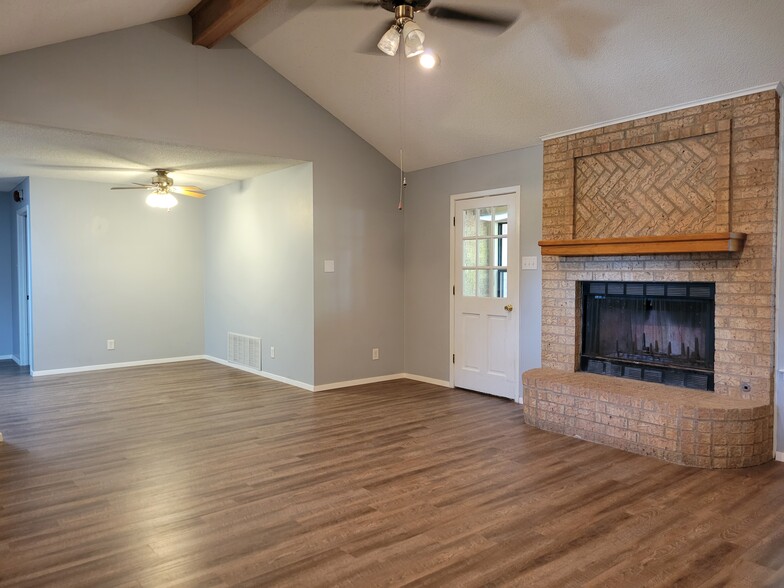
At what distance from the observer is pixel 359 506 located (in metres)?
2.98

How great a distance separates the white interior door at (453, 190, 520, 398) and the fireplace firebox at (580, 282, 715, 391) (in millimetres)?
790

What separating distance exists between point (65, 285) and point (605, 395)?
642 centimetres

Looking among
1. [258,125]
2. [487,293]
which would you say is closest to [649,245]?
[487,293]

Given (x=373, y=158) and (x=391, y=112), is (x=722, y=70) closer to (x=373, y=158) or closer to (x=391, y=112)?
(x=391, y=112)

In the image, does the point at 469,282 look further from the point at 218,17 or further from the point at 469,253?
the point at 218,17

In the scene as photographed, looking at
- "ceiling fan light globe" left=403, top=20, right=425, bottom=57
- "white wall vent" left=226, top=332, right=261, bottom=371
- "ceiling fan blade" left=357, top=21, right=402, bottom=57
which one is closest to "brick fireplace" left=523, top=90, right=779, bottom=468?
"ceiling fan blade" left=357, top=21, right=402, bottom=57

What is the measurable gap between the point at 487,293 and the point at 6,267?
22.8 feet

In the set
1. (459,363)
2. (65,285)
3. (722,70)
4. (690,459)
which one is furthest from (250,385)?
(722,70)

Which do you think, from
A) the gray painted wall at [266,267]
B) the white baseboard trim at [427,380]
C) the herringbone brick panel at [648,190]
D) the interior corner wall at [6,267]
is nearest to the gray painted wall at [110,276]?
the gray painted wall at [266,267]

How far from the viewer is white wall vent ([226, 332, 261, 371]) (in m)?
6.86

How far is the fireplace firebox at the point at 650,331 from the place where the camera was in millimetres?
4102

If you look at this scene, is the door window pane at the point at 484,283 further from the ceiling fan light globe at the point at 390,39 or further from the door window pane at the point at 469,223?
the ceiling fan light globe at the point at 390,39

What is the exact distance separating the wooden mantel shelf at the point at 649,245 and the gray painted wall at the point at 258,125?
221 centimetres

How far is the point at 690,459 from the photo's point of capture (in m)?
3.63
